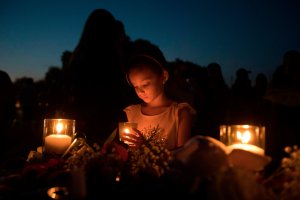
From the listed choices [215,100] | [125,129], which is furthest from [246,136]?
[215,100]

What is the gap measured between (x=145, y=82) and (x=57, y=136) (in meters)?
0.83

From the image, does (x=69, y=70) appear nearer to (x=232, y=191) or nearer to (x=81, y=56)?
(x=81, y=56)

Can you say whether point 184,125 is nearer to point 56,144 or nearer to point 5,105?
point 56,144

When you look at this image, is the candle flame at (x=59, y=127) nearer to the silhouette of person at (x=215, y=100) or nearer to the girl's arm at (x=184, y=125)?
the girl's arm at (x=184, y=125)

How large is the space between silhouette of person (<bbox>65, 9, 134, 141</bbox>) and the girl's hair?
4.79ft

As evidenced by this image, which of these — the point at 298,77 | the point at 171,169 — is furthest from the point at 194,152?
the point at 298,77

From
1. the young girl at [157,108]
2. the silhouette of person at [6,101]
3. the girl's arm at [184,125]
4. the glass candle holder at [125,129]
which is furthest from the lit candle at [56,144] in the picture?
the silhouette of person at [6,101]

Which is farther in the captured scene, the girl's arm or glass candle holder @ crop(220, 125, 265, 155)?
the girl's arm

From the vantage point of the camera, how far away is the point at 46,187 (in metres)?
1.85

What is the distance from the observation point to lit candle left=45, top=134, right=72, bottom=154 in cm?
238

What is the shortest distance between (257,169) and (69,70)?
3290 millimetres

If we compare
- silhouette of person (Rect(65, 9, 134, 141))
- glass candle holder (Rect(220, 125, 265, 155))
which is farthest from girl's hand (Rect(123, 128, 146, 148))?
silhouette of person (Rect(65, 9, 134, 141))

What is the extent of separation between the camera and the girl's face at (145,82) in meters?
2.73

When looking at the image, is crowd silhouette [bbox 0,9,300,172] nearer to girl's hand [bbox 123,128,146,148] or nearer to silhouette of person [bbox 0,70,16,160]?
girl's hand [bbox 123,128,146,148]
